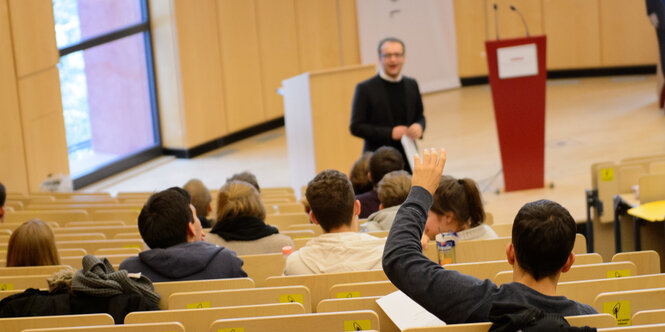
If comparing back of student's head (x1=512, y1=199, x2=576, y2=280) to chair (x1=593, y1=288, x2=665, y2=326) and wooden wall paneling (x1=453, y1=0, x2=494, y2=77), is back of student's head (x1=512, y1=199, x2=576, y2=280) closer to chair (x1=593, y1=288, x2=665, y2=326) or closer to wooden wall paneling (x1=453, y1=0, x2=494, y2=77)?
chair (x1=593, y1=288, x2=665, y2=326)

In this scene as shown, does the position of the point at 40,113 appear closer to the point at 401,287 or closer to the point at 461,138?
the point at 461,138

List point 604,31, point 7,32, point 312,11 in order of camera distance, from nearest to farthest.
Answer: point 7,32 → point 312,11 → point 604,31

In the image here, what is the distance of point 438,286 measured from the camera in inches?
96.6

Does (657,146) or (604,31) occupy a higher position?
(604,31)

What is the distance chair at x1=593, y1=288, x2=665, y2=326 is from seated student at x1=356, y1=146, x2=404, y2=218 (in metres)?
2.67

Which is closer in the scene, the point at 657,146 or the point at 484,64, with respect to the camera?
the point at 657,146

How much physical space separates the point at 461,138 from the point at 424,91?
3281 mm

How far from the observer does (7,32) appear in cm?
864

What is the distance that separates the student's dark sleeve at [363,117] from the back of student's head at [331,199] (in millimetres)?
3078

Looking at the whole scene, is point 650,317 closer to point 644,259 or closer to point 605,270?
point 605,270

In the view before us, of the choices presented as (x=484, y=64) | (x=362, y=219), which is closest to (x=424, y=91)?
(x=484, y=64)

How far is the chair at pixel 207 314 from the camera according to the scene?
3.04 m

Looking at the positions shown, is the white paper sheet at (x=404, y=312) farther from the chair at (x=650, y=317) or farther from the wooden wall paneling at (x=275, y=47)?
the wooden wall paneling at (x=275, y=47)

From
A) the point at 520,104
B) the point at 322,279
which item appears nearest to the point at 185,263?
the point at 322,279
